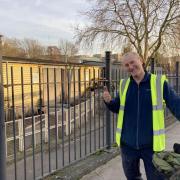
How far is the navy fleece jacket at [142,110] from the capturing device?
3072 millimetres

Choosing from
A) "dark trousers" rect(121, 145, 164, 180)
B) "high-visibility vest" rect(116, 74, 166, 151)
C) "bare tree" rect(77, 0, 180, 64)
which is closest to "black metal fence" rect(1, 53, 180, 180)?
"dark trousers" rect(121, 145, 164, 180)

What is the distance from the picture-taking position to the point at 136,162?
10.8 feet

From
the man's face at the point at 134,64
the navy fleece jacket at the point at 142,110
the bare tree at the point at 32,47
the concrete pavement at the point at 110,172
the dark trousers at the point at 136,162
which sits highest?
the bare tree at the point at 32,47

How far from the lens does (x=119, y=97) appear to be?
3383mm

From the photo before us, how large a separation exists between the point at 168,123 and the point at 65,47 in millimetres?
38858

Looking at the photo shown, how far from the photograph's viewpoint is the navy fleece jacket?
3072 mm

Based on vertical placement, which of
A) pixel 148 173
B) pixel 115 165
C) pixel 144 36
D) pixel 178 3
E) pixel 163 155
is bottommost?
pixel 115 165

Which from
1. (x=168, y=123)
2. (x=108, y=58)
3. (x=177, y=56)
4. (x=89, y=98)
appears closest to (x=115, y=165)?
(x=89, y=98)

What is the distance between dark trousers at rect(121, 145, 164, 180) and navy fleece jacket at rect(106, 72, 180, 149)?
7cm

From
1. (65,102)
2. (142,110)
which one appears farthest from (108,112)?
(142,110)

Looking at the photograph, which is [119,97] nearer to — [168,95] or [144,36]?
[168,95]

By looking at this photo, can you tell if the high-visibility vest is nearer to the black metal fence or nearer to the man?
the man

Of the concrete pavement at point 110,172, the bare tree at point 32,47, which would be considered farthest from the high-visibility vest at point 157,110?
the bare tree at point 32,47

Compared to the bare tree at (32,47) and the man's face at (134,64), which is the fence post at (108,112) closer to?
the man's face at (134,64)
